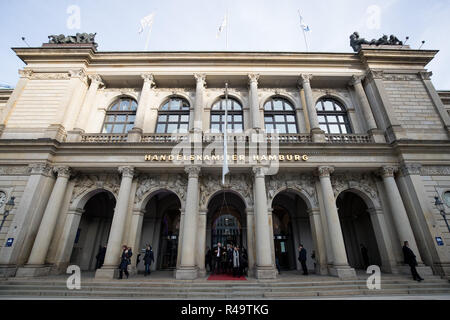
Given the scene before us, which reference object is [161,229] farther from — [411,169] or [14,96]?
[411,169]

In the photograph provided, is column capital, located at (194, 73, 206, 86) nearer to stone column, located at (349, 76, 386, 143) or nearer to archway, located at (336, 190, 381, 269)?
stone column, located at (349, 76, 386, 143)

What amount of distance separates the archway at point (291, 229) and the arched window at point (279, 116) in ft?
15.3

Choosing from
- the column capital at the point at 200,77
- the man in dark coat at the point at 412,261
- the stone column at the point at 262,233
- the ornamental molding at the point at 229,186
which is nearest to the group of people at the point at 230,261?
the stone column at the point at 262,233

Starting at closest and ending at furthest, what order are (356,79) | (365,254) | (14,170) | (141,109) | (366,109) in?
(14,170), (365,254), (141,109), (366,109), (356,79)

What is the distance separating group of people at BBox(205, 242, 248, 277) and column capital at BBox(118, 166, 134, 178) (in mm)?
6541

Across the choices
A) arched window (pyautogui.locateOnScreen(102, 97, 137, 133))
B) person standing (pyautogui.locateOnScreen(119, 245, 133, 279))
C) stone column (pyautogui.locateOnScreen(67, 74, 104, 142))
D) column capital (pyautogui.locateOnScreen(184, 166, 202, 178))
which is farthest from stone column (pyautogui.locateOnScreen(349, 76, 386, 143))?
stone column (pyautogui.locateOnScreen(67, 74, 104, 142))

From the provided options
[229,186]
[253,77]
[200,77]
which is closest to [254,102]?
[253,77]

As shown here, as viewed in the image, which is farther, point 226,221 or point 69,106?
point 226,221

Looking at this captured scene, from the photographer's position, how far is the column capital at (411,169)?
1162cm

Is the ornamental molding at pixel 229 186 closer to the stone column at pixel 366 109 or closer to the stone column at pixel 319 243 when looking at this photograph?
the stone column at pixel 319 243

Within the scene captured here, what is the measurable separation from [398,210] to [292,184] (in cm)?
569

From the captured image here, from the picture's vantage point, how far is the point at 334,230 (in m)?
10.9

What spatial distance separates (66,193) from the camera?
12328 mm
